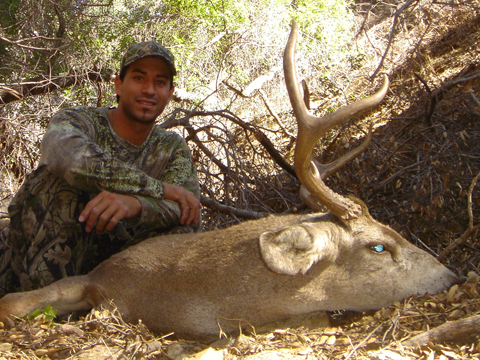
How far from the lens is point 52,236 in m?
3.81

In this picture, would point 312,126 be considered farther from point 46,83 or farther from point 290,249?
point 46,83

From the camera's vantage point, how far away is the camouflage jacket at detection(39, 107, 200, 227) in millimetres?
3658

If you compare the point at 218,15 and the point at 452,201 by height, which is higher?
the point at 218,15

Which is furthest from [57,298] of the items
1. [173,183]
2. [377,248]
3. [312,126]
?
[377,248]

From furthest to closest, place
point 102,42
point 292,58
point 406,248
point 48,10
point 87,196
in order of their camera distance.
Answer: point 102,42
point 48,10
point 87,196
point 406,248
point 292,58

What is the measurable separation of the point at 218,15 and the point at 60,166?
10718mm

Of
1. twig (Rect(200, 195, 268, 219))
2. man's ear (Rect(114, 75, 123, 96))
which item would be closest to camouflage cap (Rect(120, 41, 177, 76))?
man's ear (Rect(114, 75, 123, 96))

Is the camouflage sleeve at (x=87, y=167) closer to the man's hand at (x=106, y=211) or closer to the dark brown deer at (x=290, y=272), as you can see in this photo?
the man's hand at (x=106, y=211)

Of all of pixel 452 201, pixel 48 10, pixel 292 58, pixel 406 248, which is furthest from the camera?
pixel 48 10

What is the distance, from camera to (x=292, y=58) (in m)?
2.85

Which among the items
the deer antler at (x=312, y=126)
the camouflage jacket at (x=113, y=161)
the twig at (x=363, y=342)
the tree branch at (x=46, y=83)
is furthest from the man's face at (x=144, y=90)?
the tree branch at (x=46, y=83)

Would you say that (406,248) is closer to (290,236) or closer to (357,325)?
(357,325)

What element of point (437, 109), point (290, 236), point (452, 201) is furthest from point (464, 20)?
point (290, 236)

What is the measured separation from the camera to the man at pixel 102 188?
12.1ft
